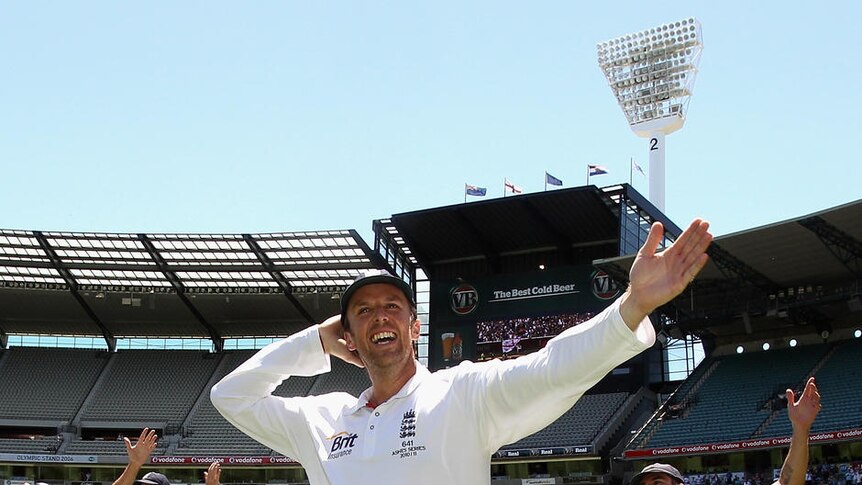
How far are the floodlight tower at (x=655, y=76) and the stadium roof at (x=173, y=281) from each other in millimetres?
16292

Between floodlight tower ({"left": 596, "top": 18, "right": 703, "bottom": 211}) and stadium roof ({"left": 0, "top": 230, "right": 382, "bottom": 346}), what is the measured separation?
53.5 ft

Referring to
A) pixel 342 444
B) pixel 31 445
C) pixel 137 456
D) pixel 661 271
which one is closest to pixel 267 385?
pixel 342 444

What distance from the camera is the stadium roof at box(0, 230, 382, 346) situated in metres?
44.9

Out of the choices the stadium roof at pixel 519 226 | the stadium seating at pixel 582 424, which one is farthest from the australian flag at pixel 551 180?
the stadium seating at pixel 582 424

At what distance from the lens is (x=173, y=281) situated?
48.2 m

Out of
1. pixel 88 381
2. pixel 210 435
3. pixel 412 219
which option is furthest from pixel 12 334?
pixel 412 219

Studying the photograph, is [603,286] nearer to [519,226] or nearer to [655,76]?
[519,226]

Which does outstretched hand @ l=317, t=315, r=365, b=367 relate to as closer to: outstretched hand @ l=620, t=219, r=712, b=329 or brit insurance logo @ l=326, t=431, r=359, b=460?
brit insurance logo @ l=326, t=431, r=359, b=460

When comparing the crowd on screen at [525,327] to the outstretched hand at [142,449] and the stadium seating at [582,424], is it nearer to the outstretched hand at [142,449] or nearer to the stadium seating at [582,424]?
the stadium seating at [582,424]

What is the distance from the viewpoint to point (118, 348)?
53.1 meters

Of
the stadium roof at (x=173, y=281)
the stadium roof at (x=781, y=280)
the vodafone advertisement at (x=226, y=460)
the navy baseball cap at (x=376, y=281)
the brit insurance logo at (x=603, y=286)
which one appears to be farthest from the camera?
the stadium roof at (x=173, y=281)

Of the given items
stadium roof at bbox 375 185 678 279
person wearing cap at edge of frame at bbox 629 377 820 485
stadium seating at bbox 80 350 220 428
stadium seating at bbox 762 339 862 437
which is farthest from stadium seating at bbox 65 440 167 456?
person wearing cap at edge of frame at bbox 629 377 820 485

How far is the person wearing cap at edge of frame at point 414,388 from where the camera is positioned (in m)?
2.97

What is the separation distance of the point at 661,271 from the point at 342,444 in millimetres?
1348
